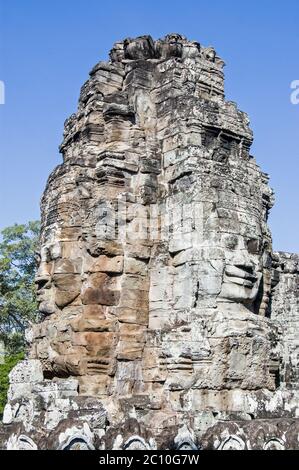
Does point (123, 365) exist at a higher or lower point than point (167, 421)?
higher

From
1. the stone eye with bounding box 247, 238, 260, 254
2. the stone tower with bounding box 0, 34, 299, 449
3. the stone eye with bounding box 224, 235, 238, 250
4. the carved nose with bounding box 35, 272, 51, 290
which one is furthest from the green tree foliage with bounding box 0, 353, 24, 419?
the stone eye with bounding box 224, 235, 238, 250

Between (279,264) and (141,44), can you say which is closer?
(141,44)

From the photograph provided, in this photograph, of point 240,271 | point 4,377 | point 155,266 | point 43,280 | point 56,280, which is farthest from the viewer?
point 4,377

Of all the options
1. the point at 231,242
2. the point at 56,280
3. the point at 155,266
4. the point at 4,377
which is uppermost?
the point at 231,242

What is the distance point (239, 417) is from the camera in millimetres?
9203

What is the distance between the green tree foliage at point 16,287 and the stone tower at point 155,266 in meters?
15.7

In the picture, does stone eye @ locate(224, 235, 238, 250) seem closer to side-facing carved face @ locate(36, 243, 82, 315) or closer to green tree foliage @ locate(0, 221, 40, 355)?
side-facing carved face @ locate(36, 243, 82, 315)

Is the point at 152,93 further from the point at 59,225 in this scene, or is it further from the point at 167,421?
the point at 167,421

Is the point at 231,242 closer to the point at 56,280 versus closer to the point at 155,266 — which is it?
the point at 155,266

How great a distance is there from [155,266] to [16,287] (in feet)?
60.2

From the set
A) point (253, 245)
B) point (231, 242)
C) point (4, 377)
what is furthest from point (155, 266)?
point (4, 377)

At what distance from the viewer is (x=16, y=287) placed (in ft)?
92.2
